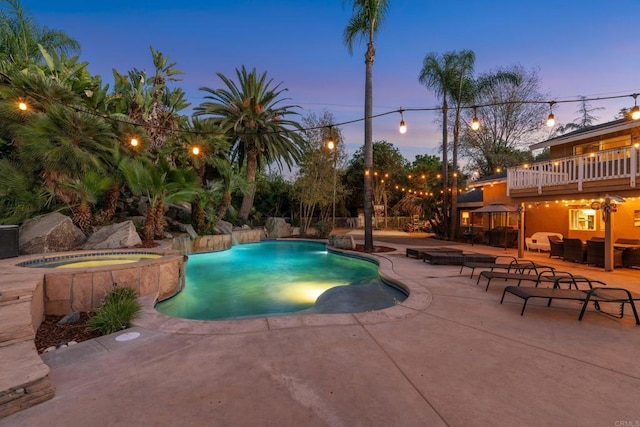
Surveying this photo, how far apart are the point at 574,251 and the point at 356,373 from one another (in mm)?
10740

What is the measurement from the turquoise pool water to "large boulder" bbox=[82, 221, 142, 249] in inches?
82.6

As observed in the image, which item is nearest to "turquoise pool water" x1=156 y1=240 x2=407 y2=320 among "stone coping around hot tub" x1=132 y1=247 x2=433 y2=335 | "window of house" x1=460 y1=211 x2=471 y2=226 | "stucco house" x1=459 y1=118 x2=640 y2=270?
"stone coping around hot tub" x1=132 y1=247 x2=433 y2=335

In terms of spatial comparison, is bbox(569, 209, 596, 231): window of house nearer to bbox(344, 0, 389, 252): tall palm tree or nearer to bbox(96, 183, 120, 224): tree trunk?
bbox(344, 0, 389, 252): tall palm tree

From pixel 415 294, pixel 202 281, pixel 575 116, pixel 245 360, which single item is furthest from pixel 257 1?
pixel 575 116

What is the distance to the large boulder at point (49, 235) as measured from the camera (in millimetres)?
8133

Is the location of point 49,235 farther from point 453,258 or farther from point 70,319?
point 453,258

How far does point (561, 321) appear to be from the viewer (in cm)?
438

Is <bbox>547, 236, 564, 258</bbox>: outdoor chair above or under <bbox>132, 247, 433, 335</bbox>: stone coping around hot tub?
above

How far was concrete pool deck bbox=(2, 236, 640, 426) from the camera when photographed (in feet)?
7.41

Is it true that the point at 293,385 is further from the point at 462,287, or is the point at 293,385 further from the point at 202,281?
the point at 202,281

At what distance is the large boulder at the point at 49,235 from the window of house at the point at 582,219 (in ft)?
62.9

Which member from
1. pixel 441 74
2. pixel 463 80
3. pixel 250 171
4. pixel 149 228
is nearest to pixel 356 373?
pixel 149 228

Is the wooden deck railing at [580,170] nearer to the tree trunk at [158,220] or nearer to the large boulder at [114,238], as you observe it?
the tree trunk at [158,220]

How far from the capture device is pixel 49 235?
27.6 feet
